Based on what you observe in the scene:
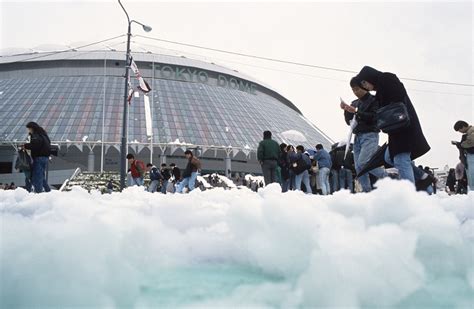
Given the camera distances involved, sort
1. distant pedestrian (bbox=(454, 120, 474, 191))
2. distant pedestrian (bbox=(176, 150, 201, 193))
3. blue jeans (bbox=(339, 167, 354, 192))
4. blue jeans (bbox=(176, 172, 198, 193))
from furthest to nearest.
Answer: blue jeans (bbox=(339, 167, 354, 192)) → blue jeans (bbox=(176, 172, 198, 193)) → distant pedestrian (bbox=(176, 150, 201, 193)) → distant pedestrian (bbox=(454, 120, 474, 191))

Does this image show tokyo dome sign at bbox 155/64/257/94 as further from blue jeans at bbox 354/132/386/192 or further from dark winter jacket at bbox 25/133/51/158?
blue jeans at bbox 354/132/386/192

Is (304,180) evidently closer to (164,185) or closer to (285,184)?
(285,184)

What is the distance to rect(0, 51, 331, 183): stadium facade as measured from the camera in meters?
35.1

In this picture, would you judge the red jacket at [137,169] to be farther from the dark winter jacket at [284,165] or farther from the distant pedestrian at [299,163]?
the distant pedestrian at [299,163]

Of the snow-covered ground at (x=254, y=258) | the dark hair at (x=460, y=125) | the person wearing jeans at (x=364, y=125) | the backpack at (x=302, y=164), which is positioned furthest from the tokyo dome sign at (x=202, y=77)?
the snow-covered ground at (x=254, y=258)

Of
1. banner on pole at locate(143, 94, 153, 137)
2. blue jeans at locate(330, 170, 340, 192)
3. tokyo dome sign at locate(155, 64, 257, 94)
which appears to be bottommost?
blue jeans at locate(330, 170, 340, 192)

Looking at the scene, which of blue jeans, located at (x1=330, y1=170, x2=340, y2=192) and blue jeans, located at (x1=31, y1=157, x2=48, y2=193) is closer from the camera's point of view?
blue jeans, located at (x1=31, y1=157, x2=48, y2=193)

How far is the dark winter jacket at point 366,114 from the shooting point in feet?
18.2

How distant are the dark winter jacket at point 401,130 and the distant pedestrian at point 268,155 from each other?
499 cm

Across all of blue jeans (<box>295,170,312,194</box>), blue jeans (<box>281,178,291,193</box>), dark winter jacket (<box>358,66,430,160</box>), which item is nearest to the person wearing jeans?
dark winter jacket (<box>358,66,430,160</box>)

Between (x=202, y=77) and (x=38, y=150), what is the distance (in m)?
40.1

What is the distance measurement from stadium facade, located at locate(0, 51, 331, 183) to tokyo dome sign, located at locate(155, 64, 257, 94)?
11 cm

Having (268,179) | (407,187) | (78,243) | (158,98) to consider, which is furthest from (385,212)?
(158,98)

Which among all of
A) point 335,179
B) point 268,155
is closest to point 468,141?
point 268,155
